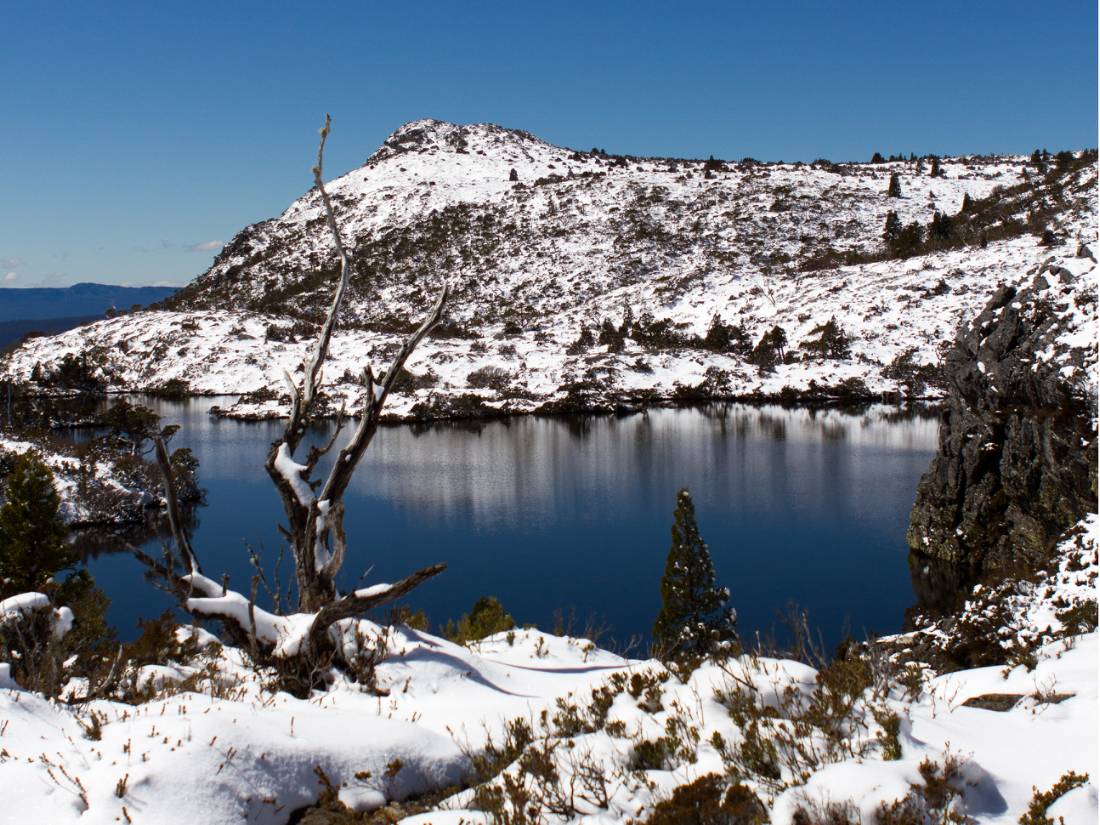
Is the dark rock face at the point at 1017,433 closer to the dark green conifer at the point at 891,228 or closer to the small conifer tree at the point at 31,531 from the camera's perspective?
the small conifer tree at the point at 31,531

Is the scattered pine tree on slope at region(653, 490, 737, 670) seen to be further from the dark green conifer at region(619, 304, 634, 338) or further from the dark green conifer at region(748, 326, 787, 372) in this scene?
the dark green conifer at region(619, 304, 634, 338)

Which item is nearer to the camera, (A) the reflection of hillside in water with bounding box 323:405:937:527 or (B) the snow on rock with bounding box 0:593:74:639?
(B) the snow on rock with bounding box 0:593:74:639

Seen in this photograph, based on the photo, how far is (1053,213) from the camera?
101938 mm

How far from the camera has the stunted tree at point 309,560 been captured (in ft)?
30.1

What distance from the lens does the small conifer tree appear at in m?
23.0

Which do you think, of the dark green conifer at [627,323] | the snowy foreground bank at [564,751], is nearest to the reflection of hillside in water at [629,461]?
the dark green conifer at [627,323]

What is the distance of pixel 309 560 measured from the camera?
34.3 ft

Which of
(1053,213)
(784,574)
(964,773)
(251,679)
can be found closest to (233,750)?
(251,679)

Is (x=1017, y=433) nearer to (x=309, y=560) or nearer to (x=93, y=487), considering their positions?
(x=309, y=560)

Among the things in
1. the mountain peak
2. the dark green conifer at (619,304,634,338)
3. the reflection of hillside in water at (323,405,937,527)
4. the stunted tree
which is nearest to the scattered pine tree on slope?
the stunted tree

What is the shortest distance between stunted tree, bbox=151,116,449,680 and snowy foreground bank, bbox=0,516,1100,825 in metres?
0.69

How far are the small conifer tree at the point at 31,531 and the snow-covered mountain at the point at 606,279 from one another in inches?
1858

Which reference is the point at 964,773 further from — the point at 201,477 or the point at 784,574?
the point at 201,477

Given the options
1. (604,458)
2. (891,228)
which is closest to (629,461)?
(604,458)
